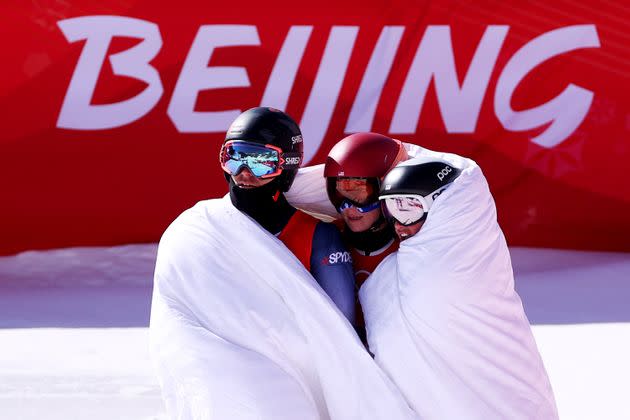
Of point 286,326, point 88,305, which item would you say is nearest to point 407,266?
point 286,326

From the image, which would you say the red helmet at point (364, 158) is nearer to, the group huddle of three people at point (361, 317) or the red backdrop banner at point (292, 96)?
the group huddle of three people at point (361, 317)

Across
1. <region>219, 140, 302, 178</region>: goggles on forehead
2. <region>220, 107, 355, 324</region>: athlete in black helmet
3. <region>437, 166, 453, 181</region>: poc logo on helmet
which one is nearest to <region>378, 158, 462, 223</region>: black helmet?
<region>437, 166, 453, 181</region>: poc logo on helmet

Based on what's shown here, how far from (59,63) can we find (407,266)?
3449 millimetres

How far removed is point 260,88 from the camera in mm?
5727

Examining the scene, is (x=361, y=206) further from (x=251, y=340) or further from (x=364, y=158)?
(x=251, y=340)

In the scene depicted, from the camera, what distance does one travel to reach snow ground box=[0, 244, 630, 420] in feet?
12.1

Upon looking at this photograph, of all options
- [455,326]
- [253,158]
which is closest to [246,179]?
[253,158]

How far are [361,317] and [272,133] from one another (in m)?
0.59

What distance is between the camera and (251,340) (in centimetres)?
276

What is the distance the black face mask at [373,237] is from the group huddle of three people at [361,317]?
8 centimetres

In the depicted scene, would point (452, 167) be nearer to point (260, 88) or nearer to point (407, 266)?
point (407, 266)

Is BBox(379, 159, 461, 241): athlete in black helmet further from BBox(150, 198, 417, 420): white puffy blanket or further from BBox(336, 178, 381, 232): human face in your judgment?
BBox(150, 198, 417, 420): white puffy blanket

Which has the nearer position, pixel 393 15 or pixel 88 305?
pixel 88 305

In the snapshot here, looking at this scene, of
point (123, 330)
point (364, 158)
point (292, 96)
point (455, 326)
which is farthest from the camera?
point (292, 96)
